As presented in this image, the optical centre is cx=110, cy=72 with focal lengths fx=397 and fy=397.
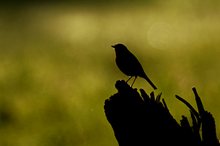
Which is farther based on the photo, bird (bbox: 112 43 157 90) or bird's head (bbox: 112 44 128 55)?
bird's head (bbox: 112 44 128 55)

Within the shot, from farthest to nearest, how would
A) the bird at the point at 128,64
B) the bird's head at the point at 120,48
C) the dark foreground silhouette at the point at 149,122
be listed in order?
the bird's head at the point at 120,48 → the bird at the point at 128,64 → the dark foreground silhouette at the point at 149,122

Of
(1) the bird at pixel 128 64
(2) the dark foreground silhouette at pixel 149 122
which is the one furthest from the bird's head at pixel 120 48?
(2) the dark foreground silhouette at pixel 149 122

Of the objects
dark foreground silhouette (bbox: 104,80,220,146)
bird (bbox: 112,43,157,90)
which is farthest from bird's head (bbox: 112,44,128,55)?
dark foreground silhouette (bbox: 104,80,220,146)

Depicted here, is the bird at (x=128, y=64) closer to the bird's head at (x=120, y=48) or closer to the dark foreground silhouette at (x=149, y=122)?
the bird's head at (x=120, y=48)

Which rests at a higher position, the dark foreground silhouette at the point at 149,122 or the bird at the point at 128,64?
the bird at the point at 128,64

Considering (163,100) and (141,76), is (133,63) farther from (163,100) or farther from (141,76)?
(163,100)

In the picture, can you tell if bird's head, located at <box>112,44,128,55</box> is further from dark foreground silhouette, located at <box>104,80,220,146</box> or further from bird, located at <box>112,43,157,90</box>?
dark foreground silhouette, located at <box>104,80,220,146</box>
